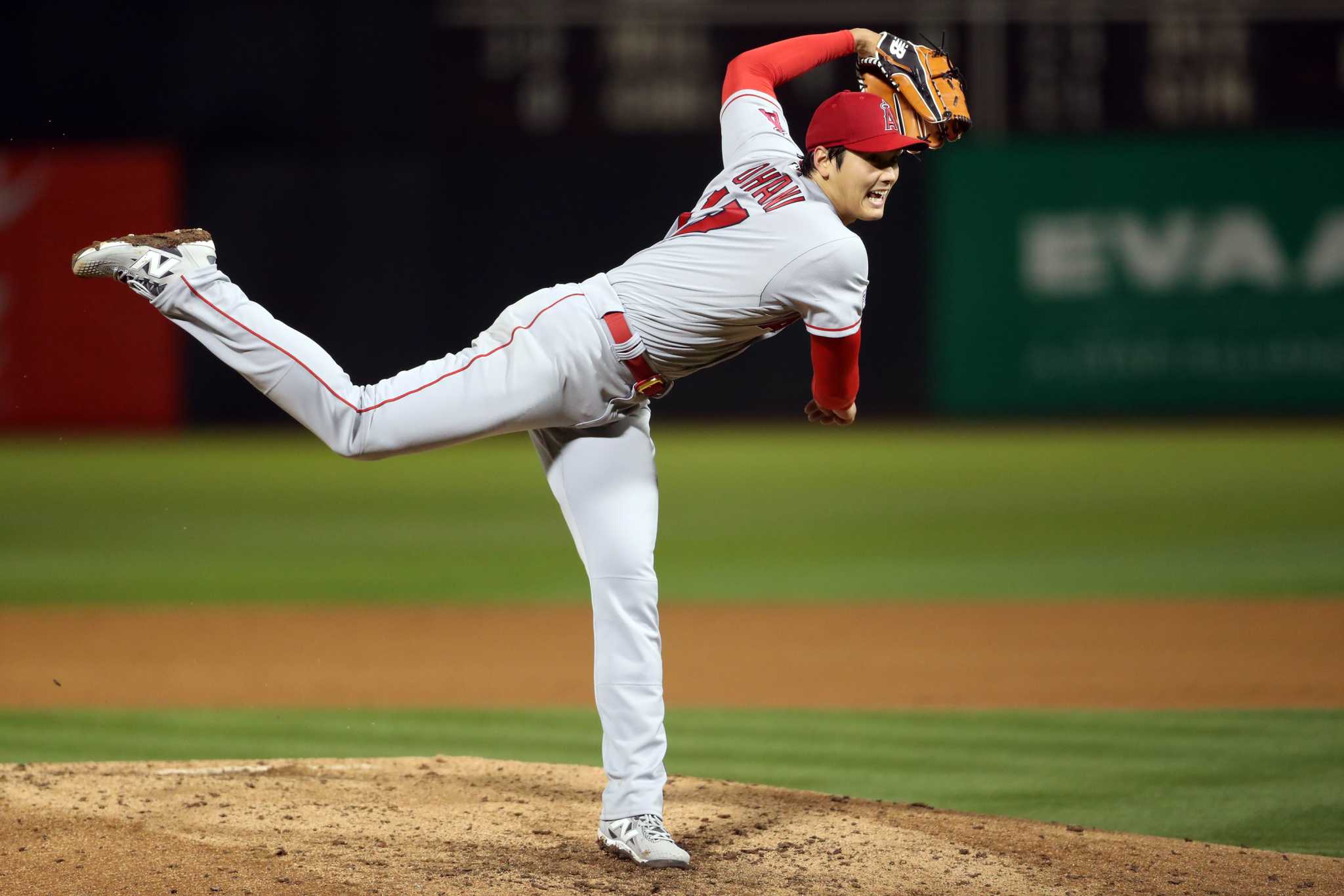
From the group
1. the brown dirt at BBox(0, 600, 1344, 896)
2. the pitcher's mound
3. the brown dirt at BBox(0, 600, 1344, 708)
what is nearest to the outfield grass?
the brown dirt at BBox(0, 600, 1344, 708)

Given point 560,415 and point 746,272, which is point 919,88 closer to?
point 746,272

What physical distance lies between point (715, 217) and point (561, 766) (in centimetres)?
171

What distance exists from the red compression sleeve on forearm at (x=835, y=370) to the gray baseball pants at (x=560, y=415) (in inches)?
15.4

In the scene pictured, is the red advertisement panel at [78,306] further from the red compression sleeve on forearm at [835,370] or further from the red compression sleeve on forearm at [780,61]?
the red compression sleeve on forearm at [835,370]

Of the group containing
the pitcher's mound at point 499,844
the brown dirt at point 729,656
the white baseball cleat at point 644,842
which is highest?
the white baseball cleat at point 644,842

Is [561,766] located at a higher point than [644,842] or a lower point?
lower

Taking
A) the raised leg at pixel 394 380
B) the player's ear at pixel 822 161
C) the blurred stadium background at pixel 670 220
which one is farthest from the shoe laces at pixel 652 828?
the blurred stadium background at pixel 670 220

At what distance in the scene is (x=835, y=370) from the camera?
3164 millimetres

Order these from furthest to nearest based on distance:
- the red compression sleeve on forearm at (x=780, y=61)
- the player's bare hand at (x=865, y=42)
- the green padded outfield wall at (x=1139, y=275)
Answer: the green padded outfield wall at (x=1139, y=275) < the red compression sleeve on forearm at (x=780, y=61) < the player's bare hand at (x=865, y=42)

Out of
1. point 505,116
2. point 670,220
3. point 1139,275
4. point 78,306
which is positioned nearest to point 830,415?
point 505,116

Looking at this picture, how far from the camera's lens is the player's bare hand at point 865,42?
11.3ft

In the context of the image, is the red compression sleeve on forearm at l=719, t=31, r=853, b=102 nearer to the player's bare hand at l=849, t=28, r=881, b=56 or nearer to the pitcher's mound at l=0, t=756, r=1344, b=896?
the player's bare hand at l=849, t=28, r=881, b=56

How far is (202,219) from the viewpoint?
15469 millimetres

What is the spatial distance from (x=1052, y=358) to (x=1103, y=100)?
2554mm
